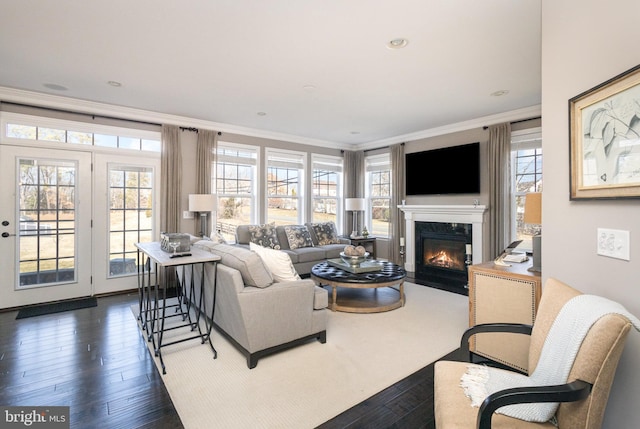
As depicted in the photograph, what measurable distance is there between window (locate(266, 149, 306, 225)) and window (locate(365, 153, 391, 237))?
63.4 inches

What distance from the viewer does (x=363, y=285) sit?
3605 millimetres

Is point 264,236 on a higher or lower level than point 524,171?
lower

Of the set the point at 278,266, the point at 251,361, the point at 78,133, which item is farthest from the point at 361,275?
the point at 78,133

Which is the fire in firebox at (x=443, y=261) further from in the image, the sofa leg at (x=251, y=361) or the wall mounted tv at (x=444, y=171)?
the sofa leg at (x=251, y=361)

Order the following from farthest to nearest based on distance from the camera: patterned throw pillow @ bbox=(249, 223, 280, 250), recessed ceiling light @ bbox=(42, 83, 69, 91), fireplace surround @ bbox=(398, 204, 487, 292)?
patterned throw pillow @ bbox=(249, 223, 280, 250), fireplace surround @ bbox=(398, 204, 487, 292), recessed ceiling light @ bbox=(42, 83, 69, 91)

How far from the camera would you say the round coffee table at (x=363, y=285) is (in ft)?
12.1

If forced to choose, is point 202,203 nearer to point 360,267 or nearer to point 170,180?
point 170,180

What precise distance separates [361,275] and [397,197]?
286cm

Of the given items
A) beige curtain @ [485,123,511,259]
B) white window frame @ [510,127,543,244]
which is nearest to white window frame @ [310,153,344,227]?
beige curtain @ [485,123,511,259]

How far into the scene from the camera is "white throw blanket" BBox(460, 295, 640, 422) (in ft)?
3.64

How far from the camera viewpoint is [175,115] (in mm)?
4840

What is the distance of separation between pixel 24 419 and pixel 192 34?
9.63ft

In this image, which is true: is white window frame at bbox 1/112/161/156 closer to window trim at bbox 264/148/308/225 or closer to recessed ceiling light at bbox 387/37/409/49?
window trim at bbox 264/148/308/225

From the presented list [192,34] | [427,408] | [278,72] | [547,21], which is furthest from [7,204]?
[547,21]
